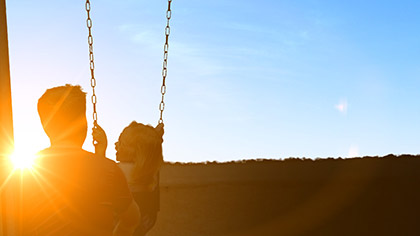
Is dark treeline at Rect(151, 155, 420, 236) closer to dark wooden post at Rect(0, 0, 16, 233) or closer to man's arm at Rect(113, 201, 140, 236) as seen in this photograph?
man's arm at Rect(113, 201, 140, 236)

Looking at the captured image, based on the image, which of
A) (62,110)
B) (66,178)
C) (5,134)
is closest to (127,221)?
(66,178)

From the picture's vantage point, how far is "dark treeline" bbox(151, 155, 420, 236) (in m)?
7.48

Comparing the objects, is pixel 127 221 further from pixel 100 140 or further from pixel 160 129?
pixel 160 129

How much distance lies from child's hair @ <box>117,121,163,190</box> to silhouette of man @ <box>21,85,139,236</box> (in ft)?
4.93

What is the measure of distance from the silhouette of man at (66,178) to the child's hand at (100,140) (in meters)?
1.11

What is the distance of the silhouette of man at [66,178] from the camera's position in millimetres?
2938

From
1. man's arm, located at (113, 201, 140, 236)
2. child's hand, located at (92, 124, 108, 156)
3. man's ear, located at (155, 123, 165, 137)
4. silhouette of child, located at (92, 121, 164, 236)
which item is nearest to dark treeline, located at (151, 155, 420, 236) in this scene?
man's ear, located at (155, 123, 165, 137)

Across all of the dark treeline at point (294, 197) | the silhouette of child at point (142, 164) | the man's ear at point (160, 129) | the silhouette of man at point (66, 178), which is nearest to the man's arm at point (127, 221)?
the silhouette of man at point (66, 178)

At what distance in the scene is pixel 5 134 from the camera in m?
2.79

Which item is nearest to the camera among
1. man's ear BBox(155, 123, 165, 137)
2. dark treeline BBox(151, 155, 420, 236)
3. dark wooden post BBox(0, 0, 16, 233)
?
dark wooden post BBox(0, 0, 16, 233)

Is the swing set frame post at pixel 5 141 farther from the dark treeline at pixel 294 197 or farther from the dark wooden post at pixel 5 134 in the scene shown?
the dark treeline at pixel 294 197

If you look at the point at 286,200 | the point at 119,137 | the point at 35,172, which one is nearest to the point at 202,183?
the point at 286,200

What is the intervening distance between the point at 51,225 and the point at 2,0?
1072mm

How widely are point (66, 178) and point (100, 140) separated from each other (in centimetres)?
124
